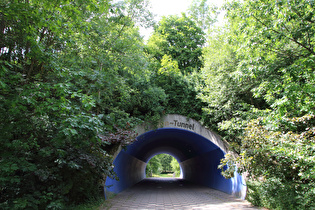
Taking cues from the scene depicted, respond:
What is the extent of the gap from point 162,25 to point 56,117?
17.5 m

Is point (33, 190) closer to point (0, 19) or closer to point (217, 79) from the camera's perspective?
point (0, 19)

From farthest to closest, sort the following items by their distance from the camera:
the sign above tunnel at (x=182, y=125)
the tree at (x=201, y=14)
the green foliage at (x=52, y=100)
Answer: the tree at (x=201, y=14)
the sign above tunnel at (x=182, y=125)
the green foliage at (x=52, y=100)

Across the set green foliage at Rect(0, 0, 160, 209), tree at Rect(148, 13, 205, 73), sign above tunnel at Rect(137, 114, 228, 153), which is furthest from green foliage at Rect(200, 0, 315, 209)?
tree at Rect(148, 13, 205, 73)

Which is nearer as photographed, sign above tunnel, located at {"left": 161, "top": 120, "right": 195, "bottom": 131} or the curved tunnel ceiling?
sign above tunnel, located at {"left": 161, "top": 120, "right": 195, "bottom": 131}

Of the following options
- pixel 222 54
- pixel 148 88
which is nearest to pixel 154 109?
pixel 148 88

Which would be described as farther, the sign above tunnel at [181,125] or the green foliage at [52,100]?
the sign above tunnel at [181,125]

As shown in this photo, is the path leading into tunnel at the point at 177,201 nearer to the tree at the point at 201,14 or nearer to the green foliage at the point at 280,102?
the green foliage at the point at 280,102

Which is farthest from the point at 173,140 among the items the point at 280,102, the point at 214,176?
the point at 280,102

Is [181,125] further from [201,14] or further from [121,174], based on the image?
[201,14]

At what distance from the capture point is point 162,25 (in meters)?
20.0

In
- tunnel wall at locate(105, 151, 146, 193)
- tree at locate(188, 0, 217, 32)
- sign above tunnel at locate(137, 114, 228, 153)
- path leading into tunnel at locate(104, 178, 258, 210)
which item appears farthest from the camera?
tree at locate(188, 0, 217, 32)

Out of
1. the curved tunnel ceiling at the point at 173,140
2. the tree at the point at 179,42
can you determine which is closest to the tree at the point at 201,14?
the tree at the point at 179,42

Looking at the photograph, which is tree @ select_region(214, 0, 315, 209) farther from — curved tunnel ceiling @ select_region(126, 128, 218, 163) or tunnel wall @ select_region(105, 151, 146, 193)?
curved tunnel ceiling @ select_region(126, 128, 218, 163)

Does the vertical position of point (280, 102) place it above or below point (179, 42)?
below
